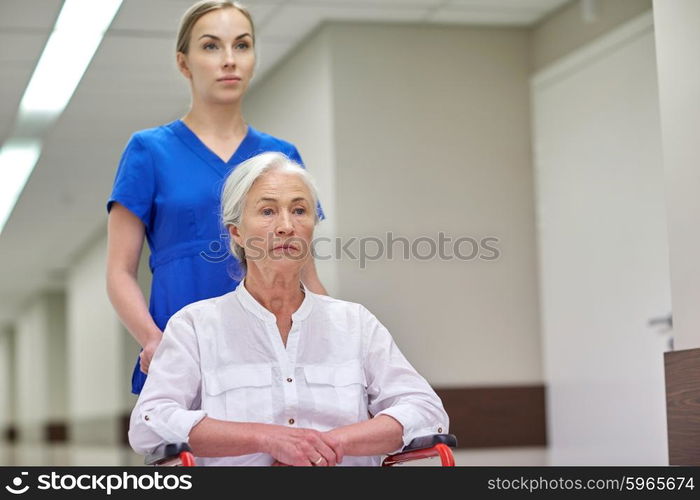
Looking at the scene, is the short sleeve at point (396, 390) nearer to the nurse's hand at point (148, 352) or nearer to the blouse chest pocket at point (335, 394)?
the blouse chest pocket at point (335, 394)

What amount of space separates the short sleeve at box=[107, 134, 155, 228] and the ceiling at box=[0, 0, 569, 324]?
11.8 feet

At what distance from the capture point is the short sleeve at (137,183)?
8.09ft

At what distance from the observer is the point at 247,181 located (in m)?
2.23

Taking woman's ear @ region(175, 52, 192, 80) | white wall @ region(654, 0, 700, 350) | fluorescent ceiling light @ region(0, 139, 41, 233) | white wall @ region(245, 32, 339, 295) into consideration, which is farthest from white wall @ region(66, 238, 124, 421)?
woman's ear @ region(175, 52, 192, 80)

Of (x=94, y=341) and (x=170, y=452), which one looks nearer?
(x=170, y=452)

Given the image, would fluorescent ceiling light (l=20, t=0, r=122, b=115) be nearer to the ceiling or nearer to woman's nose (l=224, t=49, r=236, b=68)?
the ceiling

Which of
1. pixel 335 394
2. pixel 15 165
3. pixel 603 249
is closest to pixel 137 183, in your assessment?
pixel 335 394

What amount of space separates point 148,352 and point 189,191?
40cm

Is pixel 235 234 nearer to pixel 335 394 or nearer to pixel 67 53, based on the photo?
pixel 335 394

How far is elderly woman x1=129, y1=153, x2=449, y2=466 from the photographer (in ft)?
6.77

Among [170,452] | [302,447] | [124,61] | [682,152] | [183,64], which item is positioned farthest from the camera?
[124,61]

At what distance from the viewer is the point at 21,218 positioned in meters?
11.8

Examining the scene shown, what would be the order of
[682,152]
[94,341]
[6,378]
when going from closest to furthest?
[682,152] → [94,341] → [6,378]
